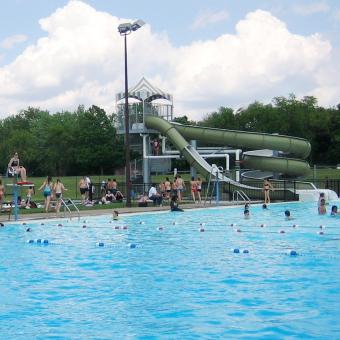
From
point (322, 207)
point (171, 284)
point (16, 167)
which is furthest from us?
point (16, 167)

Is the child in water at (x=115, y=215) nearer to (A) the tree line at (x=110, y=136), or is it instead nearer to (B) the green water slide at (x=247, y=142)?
(B) the green water slide at (x=247, y=142)

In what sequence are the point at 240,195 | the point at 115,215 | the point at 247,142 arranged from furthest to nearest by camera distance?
the point at 247,142
the point at 240,195
the point at 115,215

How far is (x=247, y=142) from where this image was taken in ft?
137

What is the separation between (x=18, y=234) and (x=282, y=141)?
1033 inches

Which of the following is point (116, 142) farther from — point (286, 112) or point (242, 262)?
point (242, 262)

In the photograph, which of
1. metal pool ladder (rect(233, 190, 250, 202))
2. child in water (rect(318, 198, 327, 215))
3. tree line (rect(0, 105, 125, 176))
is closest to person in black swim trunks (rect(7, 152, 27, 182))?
metal pool ladder (rect(233, 190, 250, 202))

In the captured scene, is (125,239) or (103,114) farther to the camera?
(103,114)

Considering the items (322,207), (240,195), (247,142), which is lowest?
(322,207)

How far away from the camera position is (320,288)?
10.3 metres

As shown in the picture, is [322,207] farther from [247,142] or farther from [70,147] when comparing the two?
[70,147]

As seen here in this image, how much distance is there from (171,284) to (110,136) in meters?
81.9

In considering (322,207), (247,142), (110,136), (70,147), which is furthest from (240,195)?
(70,147)

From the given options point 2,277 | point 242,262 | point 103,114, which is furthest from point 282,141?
point 103,114

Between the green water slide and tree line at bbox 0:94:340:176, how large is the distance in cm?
4259
